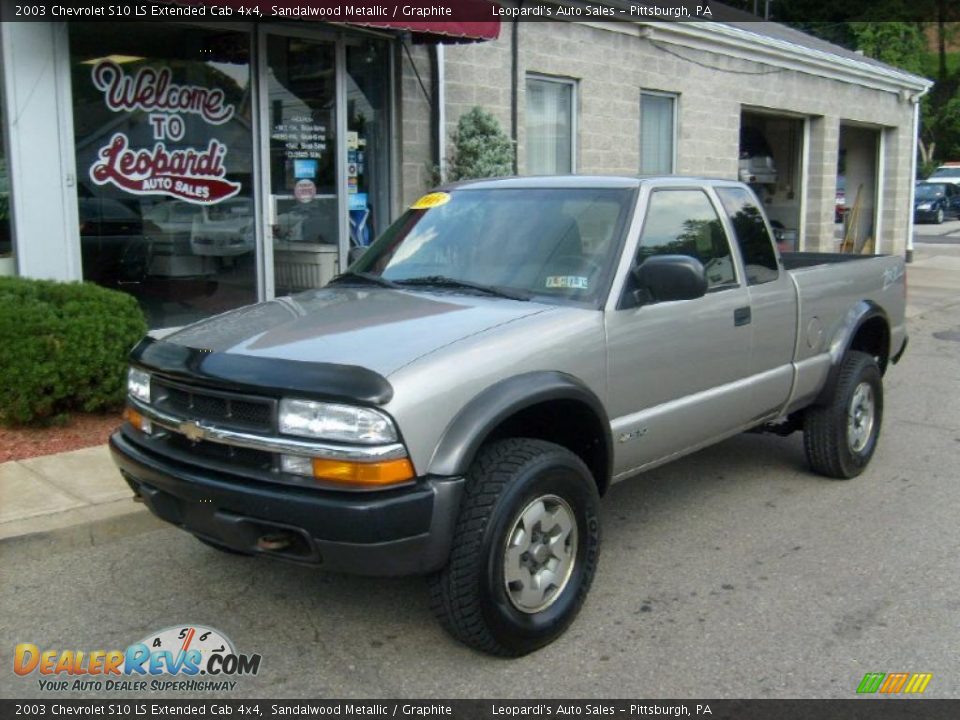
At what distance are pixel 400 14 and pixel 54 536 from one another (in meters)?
5.17

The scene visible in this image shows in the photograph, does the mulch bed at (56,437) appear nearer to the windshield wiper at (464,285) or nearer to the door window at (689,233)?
the windshield wiper at (464,285)

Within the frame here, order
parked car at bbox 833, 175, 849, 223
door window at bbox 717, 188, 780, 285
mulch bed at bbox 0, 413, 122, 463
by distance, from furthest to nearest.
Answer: parked car at bbox 833, 175, 849, 223 → mulch bed at bbox 0, 413, 122, 463 → door window at bbox 717, 188, 780, 285

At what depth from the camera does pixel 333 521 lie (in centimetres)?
332

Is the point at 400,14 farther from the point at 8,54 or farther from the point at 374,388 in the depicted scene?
the point at 374,388

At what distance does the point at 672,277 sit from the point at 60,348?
4.14 m

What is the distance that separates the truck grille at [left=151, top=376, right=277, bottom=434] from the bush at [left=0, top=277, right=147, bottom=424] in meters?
2.80

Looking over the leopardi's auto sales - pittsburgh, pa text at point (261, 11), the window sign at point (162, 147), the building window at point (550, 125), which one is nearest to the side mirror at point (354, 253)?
the window sign at point (162, 147)

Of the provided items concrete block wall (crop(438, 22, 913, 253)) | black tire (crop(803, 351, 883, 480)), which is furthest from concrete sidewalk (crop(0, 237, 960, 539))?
concrete block wall (crop(438, 22, 913, 253))

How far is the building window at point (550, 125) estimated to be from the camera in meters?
12.1

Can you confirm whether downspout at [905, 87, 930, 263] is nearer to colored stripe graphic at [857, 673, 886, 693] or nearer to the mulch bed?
the mulch bed

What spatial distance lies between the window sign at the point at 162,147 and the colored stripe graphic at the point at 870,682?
6910 millimetres

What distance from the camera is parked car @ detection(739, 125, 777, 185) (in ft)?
59.6

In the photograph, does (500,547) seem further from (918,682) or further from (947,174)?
(947,174)
